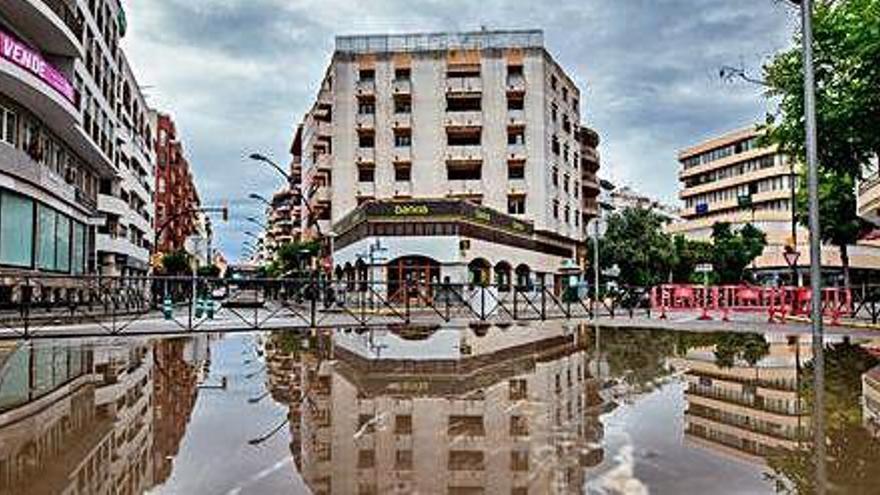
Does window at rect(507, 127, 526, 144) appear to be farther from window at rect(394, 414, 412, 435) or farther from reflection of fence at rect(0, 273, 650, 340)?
window at rect(394, 414, 412, 435)

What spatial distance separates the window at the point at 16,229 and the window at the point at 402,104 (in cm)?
3310

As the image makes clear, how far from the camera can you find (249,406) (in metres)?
10.1

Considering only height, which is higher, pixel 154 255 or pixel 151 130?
pixel 151 130

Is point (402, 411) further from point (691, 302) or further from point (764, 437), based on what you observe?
point (691, 302)

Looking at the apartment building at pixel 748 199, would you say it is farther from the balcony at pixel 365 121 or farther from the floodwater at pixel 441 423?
the floodwater at pixel 441 423

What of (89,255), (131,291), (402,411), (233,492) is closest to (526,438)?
(402,411)

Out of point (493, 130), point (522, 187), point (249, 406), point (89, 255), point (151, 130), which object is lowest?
point (249, 406)

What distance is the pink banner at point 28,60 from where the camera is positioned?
2812 centimetres

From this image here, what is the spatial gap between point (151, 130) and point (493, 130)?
5022cm

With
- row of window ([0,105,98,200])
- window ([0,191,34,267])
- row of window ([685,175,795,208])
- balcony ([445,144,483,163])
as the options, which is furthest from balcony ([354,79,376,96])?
row of window ([685,175,795,208])

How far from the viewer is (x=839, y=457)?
6.65 metres

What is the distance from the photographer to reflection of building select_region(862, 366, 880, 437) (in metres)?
8.12

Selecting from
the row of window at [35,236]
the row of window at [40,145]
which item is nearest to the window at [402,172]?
the row of window at [40,145]

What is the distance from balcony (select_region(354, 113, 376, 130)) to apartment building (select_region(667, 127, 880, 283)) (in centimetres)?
4605
